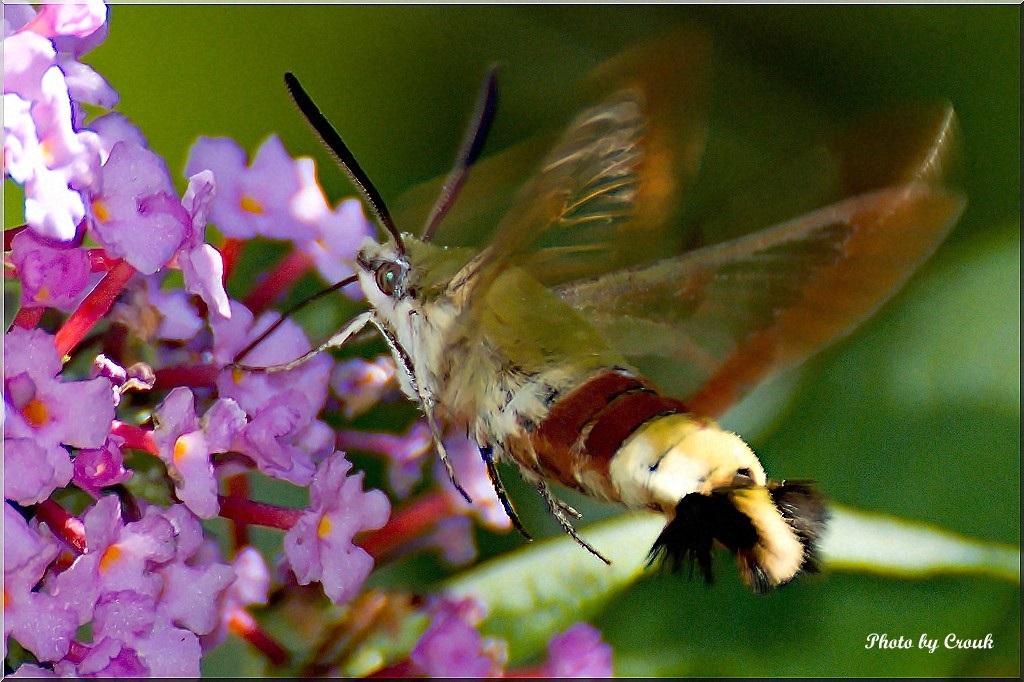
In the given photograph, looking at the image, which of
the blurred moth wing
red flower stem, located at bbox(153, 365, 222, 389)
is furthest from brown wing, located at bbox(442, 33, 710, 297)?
red flower stem, located at bbox(153, 365, 222, 389)

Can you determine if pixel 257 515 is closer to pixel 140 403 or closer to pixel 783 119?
pixel 140 403

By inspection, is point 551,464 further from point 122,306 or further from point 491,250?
point 122,306

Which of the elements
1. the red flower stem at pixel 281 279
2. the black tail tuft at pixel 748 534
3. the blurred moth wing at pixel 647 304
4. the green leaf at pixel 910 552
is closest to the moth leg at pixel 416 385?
the blurred moth wing at pixel 647 304

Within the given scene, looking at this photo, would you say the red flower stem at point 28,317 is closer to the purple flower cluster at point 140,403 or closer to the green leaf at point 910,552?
the purple flower cluster at point 140,403

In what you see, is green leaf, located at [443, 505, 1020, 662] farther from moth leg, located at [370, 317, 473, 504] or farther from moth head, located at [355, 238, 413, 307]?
moth head, located at [355, 238, 413, 307]

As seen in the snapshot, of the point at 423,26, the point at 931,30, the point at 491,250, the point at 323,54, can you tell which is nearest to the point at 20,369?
the point at 491,250

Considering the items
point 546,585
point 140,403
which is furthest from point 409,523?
point 140,403
